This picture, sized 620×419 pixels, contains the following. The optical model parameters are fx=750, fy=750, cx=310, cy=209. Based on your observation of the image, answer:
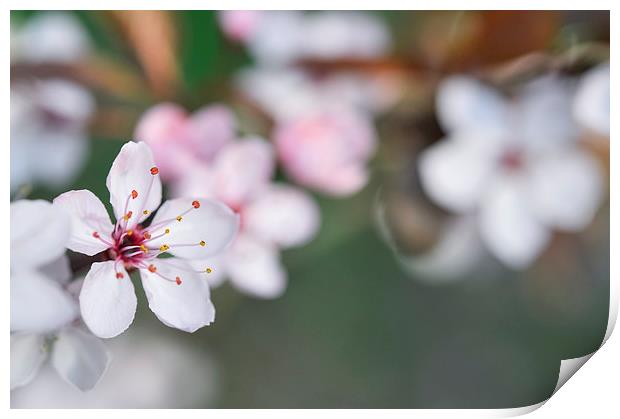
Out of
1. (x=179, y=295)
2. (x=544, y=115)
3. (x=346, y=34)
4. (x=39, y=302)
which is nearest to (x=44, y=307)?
(x=39, y=302)

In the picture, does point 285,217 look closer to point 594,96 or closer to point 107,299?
point 107,299

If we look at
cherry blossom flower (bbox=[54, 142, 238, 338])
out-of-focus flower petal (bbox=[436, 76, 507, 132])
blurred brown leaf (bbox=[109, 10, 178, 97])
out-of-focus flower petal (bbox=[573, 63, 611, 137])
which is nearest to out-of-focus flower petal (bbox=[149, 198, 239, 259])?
cherry blossom flower (bbox=[54, 142, 238, 338])

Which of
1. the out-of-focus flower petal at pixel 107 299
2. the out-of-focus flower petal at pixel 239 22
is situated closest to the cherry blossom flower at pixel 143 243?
the out-of-focus flower petal at pixel 107 299

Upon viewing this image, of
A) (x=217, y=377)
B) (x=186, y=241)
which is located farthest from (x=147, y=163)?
(x=217, y=377)

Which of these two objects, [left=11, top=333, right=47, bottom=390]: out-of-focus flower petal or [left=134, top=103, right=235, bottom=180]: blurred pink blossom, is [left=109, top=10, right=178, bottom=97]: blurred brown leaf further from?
[left=11, top=333, right=47, bottom=390]: out-of-focus flower petal

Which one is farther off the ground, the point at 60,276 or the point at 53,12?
the point at 53,12

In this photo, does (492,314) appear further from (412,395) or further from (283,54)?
(283,54)
